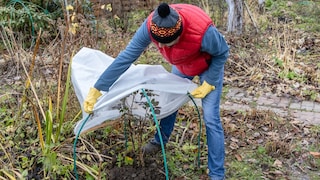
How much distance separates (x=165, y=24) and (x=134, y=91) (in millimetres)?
529

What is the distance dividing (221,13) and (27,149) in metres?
5.47

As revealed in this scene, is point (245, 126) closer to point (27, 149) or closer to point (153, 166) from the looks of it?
point (153, 166)

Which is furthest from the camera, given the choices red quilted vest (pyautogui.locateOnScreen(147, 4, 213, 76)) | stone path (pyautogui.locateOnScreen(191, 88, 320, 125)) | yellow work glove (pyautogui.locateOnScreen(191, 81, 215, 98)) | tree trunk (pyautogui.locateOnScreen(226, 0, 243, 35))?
tree trunk (pyautogui.locateOnScreen(226, 0, 243, 35))

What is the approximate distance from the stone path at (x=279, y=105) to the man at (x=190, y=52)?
1.61 meters

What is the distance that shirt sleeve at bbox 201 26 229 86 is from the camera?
2.72 m

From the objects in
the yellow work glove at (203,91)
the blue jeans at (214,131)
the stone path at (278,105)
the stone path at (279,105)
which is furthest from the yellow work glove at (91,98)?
the stone path at (279,105)

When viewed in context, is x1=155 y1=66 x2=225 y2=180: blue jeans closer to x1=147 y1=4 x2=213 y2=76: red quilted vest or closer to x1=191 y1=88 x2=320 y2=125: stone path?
x1=147 y1=4 x2=213 y2=76: red quilted vest

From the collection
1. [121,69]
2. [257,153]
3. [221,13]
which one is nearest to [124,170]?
[121,69]

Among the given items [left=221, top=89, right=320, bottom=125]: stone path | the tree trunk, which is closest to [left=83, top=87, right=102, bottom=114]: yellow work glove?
[left=221, top=89, right=320, bottom=125]: stone path

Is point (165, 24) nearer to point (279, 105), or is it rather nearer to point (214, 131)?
point (214, 131)

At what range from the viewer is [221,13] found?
7922 millimetres

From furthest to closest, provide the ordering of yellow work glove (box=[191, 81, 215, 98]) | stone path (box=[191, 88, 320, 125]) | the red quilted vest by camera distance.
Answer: stone path (box=[191, 88, 320, 125]) < yellow work glove (box=[191, 81, 215, 98]) < the red quilted vest

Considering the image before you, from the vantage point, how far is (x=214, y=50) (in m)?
2.77

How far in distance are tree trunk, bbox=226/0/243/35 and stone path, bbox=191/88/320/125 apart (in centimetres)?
216
